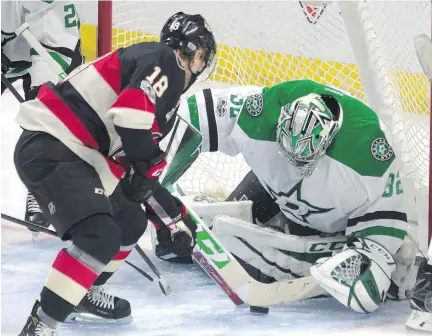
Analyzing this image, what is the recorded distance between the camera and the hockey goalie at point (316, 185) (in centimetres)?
246

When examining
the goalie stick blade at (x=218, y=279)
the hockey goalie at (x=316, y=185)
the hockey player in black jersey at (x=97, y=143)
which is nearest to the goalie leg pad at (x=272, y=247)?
the hockey goalie at (x=316, y=185)

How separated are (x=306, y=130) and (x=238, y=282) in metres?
0.43

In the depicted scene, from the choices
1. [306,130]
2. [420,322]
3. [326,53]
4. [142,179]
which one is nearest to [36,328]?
[142,179]

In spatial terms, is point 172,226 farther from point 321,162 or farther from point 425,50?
point 425,50

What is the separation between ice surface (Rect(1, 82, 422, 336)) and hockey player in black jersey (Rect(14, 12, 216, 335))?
0.85ft

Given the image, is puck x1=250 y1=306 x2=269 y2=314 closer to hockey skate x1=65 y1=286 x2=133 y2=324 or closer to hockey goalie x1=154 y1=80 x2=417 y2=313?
hockey goalie x1=154 y1=80 x2=417 y2=313

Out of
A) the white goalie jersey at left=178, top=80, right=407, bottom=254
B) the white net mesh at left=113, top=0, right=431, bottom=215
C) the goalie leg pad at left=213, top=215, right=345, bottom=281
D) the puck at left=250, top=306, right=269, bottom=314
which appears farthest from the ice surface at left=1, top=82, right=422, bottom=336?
the white net mesh at left=113, top=0, right=431, bottom=215

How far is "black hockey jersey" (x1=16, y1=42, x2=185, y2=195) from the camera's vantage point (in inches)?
81.4

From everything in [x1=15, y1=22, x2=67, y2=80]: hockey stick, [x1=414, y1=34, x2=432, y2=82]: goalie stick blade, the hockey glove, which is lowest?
the hockey glove

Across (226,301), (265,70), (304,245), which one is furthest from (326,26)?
(226,301)

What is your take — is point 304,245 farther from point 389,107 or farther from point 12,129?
point 12,129

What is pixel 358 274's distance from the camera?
2482mm

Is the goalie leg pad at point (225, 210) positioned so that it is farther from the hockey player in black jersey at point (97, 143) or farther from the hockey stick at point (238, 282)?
the hockey player in black jersey at point (97, 143)

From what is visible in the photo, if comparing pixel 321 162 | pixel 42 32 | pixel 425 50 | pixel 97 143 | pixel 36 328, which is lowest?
pixel 36 328
